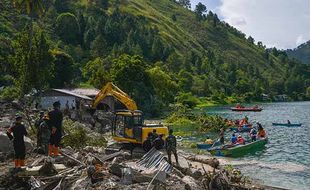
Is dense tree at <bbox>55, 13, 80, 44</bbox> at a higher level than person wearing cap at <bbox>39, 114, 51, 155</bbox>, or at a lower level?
higher

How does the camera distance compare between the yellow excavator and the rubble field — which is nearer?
the rubble field

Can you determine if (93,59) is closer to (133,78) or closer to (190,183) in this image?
(133,78)

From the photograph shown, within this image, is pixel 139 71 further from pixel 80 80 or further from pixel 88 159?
pixel 88 159

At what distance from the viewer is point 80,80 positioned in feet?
372

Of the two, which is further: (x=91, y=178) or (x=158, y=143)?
(x=158, y=143)

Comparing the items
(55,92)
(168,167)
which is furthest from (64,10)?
(168,167)

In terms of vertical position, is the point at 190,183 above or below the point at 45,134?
below

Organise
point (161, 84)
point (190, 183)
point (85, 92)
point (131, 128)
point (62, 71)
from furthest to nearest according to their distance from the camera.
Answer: point (161, 84)
point (62, 71)
point (85, 92)
point (131, 128)
point (190, 183)

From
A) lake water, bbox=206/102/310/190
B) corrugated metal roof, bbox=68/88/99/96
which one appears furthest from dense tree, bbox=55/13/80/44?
lake water, bbox=206/102/310/190

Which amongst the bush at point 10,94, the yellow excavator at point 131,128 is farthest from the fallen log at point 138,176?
the bush at point 10,94

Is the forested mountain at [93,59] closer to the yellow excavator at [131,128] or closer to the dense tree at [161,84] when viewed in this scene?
the dense tree at [161,84]

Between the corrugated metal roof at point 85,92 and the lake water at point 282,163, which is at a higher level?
the corrugated metal roof at point 85,92

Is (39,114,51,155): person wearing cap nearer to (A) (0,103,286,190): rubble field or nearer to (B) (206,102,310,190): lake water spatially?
(A) (0,103,286,190): rubble field

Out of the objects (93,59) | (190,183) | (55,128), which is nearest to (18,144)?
(55,128)
